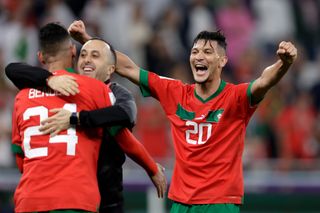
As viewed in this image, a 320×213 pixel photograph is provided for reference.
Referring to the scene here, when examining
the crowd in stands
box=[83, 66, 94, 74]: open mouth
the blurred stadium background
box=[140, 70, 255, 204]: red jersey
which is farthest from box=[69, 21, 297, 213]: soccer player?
the crowd in stands

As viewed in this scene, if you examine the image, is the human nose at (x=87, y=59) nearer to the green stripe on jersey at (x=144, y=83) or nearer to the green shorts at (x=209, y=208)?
the green stripe on jersey at (x=144, y=83)

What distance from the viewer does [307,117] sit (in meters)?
13.7

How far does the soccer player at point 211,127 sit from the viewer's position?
7.75m

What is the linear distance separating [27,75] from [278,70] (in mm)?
1853

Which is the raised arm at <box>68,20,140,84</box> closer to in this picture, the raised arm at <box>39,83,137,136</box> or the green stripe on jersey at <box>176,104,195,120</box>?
the green stripe on jersey at <box>176,104,195,120</box>

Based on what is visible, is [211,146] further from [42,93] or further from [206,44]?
[42,93]

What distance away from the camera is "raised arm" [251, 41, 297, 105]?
7.47m

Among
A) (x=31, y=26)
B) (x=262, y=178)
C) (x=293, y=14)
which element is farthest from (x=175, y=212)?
(x=293, y=14)

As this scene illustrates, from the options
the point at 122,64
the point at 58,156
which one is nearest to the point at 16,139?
the point at 58,156

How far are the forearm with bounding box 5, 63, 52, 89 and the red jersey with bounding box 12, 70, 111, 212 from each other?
7cm

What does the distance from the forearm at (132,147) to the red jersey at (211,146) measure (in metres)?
0.31

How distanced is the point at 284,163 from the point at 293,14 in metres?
3.72

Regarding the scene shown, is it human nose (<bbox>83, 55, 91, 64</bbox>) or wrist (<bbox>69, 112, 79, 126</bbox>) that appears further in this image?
human nose (<bbox>83, 55, 91, 64</bbox>)

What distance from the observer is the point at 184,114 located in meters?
8.05
